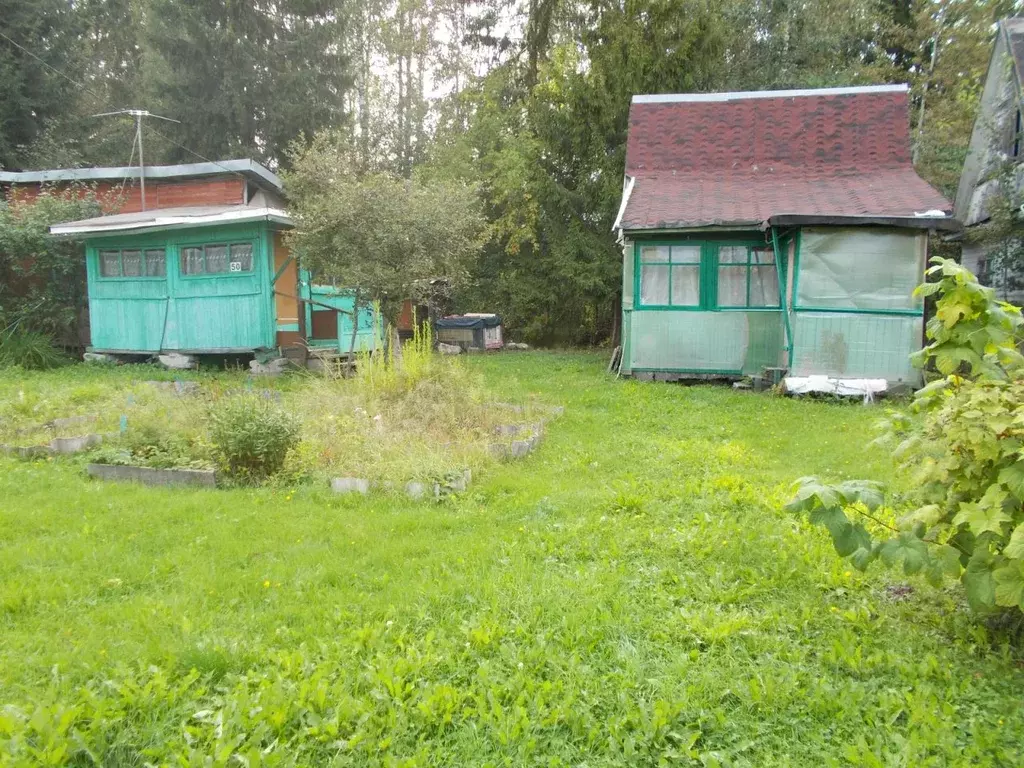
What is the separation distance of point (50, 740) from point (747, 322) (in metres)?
11.5

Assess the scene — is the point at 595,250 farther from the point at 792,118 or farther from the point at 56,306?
the point at 56,306

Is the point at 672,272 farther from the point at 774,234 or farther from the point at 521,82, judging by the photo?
the point at 521,82

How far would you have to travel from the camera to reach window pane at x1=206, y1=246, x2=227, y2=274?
13.7 m

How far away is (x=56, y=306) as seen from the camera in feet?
50.2

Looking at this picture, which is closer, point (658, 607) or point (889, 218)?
point (658, 607)

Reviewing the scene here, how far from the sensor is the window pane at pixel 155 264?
14.2m

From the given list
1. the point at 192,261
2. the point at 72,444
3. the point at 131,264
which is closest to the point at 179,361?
the point at 192,261

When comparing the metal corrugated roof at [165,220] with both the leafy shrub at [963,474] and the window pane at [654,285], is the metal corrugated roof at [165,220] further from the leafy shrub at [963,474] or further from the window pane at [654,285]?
the leafy shrub at [963,474]

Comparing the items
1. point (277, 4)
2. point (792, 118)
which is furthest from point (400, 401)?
point (277, 4)

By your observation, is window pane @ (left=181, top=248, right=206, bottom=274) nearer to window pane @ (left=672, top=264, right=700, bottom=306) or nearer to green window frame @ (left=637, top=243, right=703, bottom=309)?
green window frame @ (left=637, top=243, right=703, bottom=309)

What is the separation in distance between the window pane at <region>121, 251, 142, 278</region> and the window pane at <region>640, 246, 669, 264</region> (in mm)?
10150

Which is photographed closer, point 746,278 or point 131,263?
point 746,278

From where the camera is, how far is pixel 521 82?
78.2 feet

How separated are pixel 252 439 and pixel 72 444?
2.34 metres
